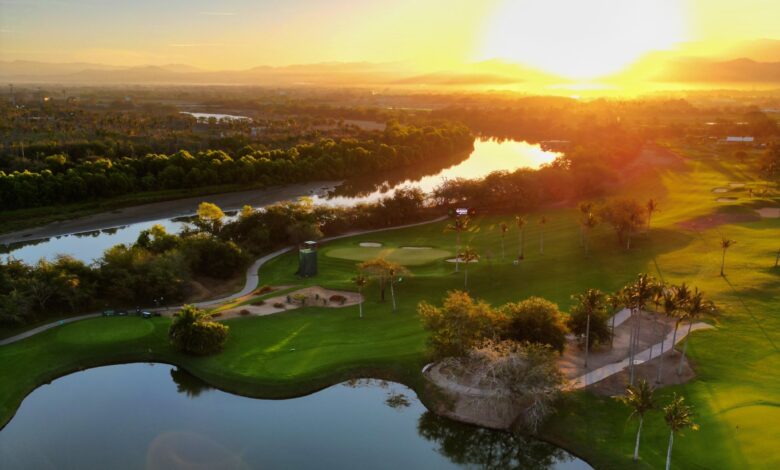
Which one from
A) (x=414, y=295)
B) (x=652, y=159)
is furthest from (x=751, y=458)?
(x=652, y=159)

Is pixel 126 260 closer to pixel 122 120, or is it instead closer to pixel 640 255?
pixel 640 255

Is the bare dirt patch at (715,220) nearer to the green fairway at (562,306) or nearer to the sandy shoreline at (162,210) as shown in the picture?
the green fairway at (562,306)

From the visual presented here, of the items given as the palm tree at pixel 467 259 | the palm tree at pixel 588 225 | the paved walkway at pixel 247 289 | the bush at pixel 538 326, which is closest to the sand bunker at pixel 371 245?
the paved walkway at pixel 247 289

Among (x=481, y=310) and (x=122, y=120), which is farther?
(x=122, y=120)

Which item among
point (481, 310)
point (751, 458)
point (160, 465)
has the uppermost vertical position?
point (481, 310)

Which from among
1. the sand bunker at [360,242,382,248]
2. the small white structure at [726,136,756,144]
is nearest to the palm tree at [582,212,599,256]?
the sand bunker at [360,242,382,248]

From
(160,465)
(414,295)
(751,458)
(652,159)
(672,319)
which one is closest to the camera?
(751,458)
